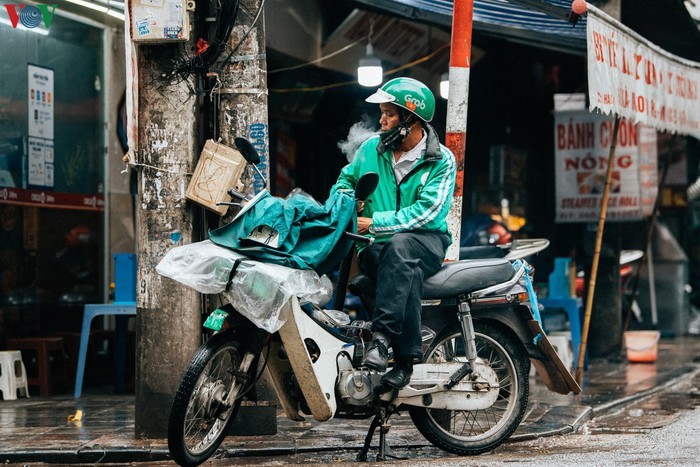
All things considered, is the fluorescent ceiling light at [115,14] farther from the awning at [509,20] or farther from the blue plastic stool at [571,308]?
the blue plastic stool at [571,308]

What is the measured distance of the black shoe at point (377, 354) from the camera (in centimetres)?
573

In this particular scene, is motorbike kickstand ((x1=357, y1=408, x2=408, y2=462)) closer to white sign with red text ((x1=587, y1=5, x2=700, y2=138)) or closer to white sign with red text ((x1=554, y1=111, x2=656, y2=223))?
white sign with red text ((x1=587, y1=5, x2=700, y2=138))

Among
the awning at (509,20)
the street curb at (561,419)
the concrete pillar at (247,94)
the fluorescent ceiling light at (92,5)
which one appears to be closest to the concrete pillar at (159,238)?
the concrete pillar at (247,94)

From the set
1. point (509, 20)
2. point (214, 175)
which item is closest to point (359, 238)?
point (214, 175)

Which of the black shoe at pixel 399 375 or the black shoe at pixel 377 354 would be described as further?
the black shoe at pixel 399 375

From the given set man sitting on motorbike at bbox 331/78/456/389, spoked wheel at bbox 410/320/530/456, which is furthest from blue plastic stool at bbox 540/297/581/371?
man sitting on motorbike at bbox 331/78/456/389

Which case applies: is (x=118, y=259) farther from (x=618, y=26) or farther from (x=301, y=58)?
(x=618, y=26)

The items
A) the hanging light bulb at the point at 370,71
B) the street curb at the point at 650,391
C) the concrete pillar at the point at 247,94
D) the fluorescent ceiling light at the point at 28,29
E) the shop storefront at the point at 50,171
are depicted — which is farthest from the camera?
the hanging light bulb at the point at 370,71

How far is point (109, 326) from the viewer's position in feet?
34.8

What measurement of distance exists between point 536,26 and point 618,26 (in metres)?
2.19

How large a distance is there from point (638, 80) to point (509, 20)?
1887 millimetres

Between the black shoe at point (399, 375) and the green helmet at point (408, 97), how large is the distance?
141cm

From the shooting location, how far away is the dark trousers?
575 centimetres

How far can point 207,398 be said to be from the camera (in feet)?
17.9
